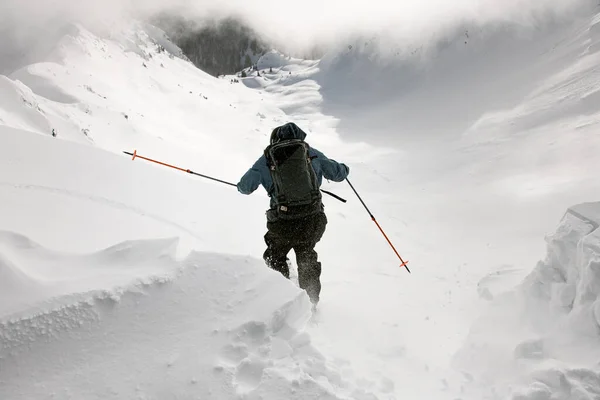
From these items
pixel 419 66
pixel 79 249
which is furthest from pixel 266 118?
pixel 79 249

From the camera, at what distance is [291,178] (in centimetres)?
380

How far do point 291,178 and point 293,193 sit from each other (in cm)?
14

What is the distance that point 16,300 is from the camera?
2.31 m

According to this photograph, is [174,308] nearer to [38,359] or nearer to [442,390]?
[38,359]

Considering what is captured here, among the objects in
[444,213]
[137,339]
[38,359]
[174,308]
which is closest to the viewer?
[38,359]

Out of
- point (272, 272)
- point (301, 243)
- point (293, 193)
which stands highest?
point (293, 193)

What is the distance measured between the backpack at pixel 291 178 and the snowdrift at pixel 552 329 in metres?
1.98

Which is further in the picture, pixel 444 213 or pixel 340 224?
pixel 444 213

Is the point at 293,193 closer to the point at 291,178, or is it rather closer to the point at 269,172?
the point at 291,178

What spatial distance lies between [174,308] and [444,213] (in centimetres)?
863

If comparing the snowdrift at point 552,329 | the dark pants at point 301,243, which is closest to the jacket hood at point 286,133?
the dark pants at point 301,243

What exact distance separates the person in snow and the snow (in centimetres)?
62

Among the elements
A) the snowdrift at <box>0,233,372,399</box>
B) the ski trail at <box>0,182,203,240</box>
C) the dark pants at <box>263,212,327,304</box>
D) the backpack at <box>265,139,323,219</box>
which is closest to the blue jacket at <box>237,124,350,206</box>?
the backpack at <box>265,139,323,219</box>

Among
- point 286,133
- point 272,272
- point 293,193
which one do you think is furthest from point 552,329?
point 286,133
